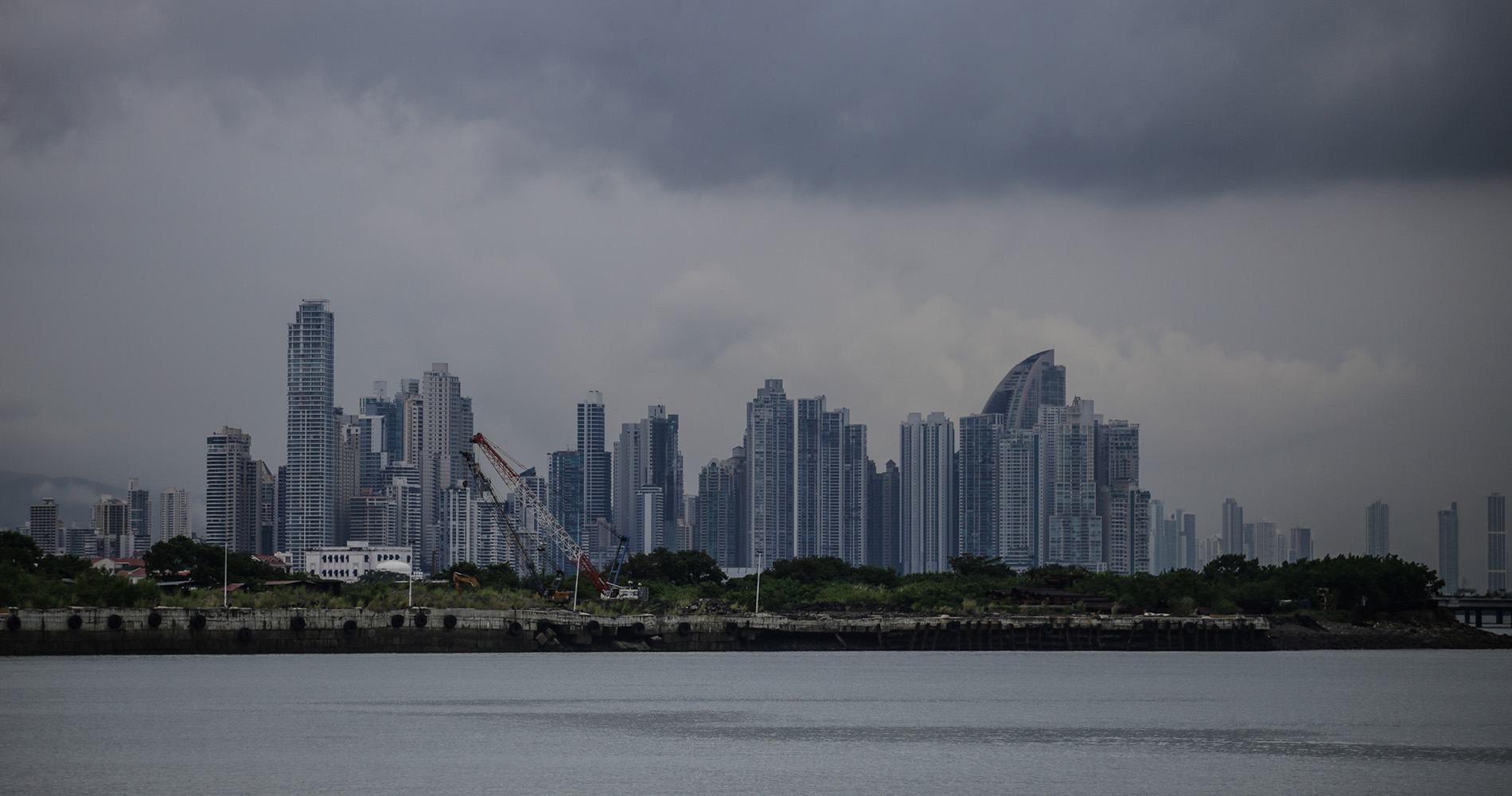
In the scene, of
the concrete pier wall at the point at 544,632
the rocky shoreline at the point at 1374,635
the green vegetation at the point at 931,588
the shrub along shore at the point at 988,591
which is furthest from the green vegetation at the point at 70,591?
the rocky shoreline at the point at 1374,635

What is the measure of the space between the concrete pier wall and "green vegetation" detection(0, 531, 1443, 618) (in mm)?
5126

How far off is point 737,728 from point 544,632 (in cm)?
4973

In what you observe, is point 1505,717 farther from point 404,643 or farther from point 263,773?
point 404,643

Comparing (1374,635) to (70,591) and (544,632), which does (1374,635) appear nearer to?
(544,632)

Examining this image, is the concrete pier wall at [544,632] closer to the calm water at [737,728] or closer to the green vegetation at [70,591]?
the calm water at [737,728]

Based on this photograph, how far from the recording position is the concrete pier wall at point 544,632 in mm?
96875

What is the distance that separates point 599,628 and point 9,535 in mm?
55919

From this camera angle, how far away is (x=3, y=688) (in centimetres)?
7506

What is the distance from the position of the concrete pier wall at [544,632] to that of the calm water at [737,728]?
7.49 ft

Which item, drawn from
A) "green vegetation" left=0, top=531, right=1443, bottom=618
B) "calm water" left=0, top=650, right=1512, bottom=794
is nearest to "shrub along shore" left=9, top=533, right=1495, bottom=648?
"green vegetation" left=0, top=531, right=1443, bottom=618

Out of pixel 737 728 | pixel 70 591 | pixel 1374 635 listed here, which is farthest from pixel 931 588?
pixel 737 728

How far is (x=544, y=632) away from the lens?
109812 mm

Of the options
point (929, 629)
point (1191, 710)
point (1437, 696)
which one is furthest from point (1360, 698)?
point (929, 629)

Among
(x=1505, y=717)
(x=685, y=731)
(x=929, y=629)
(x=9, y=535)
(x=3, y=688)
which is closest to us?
(x=685, y=731)
